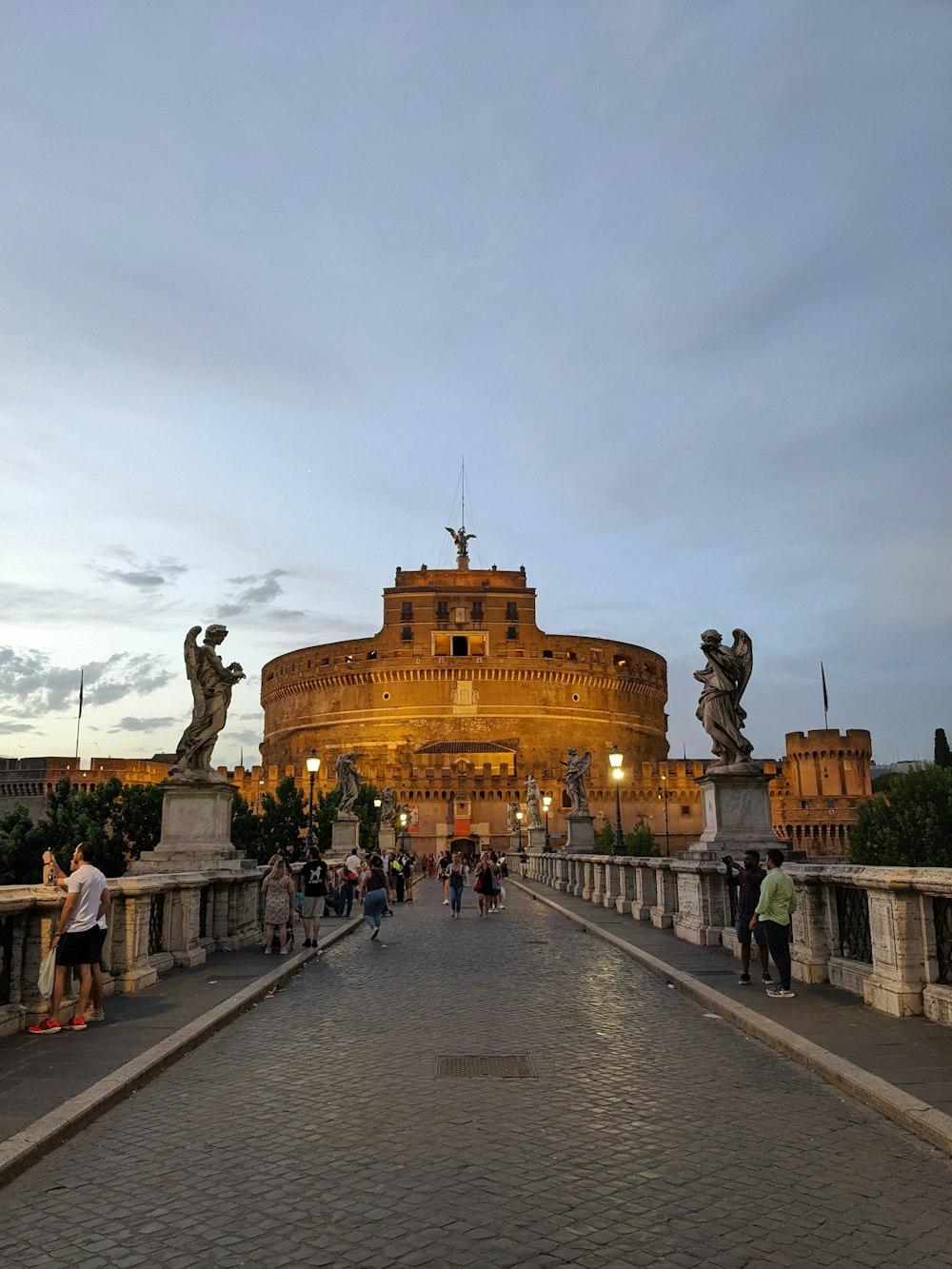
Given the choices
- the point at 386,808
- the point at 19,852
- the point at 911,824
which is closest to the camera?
the point at 19,852

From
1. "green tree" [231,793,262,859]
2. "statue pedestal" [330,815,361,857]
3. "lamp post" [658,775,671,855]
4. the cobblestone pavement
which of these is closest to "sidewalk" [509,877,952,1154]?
the cobblestone pavement

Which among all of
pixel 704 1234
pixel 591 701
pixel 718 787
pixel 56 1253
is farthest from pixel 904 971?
pixel 591 701

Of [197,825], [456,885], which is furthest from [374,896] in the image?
[456,885]

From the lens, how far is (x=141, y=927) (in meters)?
9.96

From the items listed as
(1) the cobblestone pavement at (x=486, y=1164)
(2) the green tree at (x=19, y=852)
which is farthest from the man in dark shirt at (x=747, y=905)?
(2) the green tree at (x=19, y=852)

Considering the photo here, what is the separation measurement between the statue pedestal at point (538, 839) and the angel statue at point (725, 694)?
3393cm

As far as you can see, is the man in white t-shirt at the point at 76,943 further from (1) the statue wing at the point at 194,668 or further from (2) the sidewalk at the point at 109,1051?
(1) the statue wing at the point at 194,668

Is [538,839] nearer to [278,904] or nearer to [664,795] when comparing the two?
[278,904]

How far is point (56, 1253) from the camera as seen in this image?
12.6 ft

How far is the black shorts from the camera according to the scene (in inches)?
306

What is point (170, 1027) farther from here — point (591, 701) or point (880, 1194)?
point (591, 701)

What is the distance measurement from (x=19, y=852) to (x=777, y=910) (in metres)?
35.2

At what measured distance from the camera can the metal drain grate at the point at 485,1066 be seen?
6539 millimetres

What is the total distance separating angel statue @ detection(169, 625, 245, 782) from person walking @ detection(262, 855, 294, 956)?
1507mm
